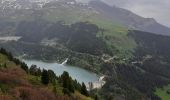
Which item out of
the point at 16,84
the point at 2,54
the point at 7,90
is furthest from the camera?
the point at 2,54

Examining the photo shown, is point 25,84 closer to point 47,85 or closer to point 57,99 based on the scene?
point 57,99

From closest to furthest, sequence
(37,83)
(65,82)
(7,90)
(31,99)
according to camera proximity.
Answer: (31,99), (7,90), (37,83), (65,82)

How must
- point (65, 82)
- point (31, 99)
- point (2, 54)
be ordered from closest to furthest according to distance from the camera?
1. point (31, 99)
2. point (65, 82)
3. point (2, 54)

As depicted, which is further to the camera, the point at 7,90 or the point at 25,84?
the point at 25,84

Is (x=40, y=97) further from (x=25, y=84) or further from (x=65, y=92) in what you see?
(x=65, y=92)

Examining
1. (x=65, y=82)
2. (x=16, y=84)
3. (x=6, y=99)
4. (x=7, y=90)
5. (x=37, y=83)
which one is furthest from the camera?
(x=65, y=82)

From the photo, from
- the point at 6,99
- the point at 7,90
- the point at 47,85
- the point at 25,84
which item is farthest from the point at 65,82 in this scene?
the point at 6,99

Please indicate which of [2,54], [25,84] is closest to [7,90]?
[25,84]

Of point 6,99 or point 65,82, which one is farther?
point 65,82

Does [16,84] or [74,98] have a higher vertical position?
[16,84]
